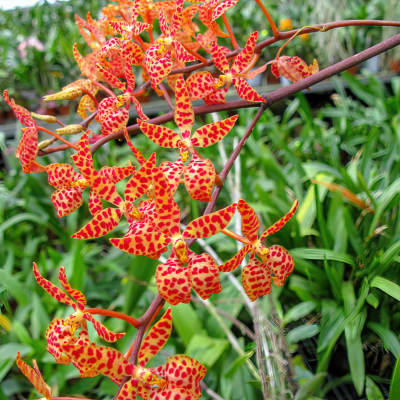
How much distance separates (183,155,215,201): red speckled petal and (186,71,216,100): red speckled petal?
3.6 inches

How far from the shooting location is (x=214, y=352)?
77 centimetres

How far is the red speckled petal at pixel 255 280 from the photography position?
32 cm

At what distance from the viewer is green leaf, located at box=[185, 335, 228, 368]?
0.75 m

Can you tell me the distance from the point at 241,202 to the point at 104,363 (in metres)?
0.16

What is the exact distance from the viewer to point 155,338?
0.33 metres

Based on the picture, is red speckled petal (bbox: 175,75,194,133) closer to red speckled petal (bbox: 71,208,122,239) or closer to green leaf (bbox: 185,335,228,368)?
red speckled petal (bbox: 71,208,122,239)

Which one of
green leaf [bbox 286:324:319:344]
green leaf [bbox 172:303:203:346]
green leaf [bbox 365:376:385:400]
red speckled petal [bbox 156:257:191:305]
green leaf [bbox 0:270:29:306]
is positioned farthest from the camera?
green leaf [bbox 0:270:29:306]

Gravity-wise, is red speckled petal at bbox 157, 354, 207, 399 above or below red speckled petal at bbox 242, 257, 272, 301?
below

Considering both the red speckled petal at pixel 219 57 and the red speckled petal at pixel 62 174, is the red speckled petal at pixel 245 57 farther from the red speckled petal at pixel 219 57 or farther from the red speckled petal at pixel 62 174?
the red speckled petal at pixel 62 174

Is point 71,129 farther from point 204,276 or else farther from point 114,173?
point 204,276

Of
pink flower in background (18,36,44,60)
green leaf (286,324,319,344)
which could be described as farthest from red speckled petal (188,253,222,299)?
pink flower in background (18,36,44,60)

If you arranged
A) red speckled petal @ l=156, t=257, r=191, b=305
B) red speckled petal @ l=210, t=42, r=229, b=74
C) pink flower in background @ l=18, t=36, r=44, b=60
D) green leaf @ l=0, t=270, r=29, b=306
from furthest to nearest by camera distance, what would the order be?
pink flower in background @ l=18, t=36, r=44, b=60 → green leaf @ l=0, t=270, r=29, b=306 → red speckled petal @ l=210, t=42, r=229, b=74 → red speckled petal @ l=156, t=257, r=191, b=305

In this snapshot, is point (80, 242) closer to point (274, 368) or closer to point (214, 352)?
point (214, 352)

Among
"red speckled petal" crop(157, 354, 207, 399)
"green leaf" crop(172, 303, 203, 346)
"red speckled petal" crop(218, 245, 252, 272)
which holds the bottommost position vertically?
"green leaf" crop(172, 303, 203, 346)
